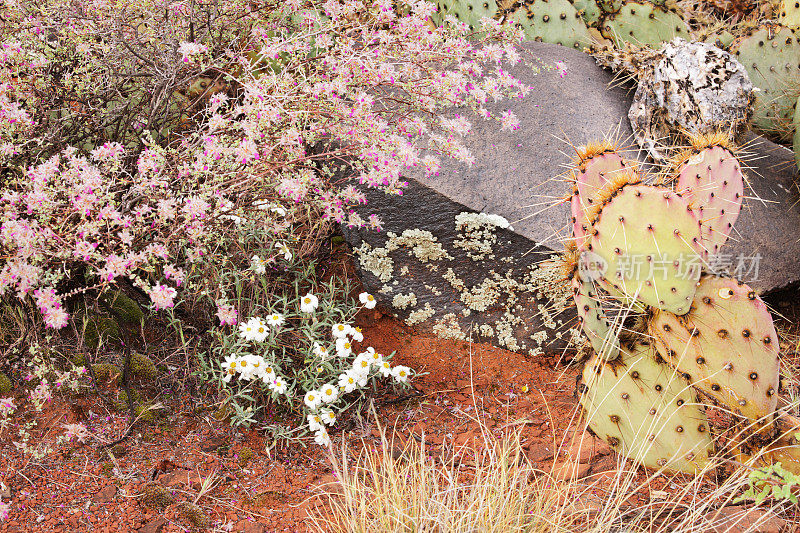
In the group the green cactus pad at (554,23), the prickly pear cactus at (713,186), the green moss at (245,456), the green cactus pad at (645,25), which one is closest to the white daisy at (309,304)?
the green moss at (245,456)

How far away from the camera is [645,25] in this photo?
413 cm

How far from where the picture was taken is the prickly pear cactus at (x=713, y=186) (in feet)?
7.00

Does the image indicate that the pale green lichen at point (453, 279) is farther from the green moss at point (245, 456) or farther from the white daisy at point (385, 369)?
the green moss at point (245, 456)

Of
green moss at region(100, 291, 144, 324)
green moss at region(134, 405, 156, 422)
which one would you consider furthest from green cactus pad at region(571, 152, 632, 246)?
green moss at region(100, 291, 144, 324)

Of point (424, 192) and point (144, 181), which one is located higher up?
point (144, 181)

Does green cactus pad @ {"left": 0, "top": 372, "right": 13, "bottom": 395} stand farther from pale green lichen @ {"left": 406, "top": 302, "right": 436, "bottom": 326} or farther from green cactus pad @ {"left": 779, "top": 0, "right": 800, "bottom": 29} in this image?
green cactus pad @ {"left": 779, "top": 0, "right": 800, "bottom": 29}

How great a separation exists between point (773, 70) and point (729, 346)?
251cm

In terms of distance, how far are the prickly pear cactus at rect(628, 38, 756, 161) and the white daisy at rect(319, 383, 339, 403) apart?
6.77 ft

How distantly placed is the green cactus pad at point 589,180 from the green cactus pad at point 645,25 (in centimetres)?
215

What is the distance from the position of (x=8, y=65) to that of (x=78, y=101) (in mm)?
287

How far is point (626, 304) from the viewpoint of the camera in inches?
85.3

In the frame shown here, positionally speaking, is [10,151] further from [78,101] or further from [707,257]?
[707,257]

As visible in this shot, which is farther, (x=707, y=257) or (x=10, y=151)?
(x=10, y=151)

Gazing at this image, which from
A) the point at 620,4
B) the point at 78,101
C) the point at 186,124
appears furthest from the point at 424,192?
the point at 620,4
